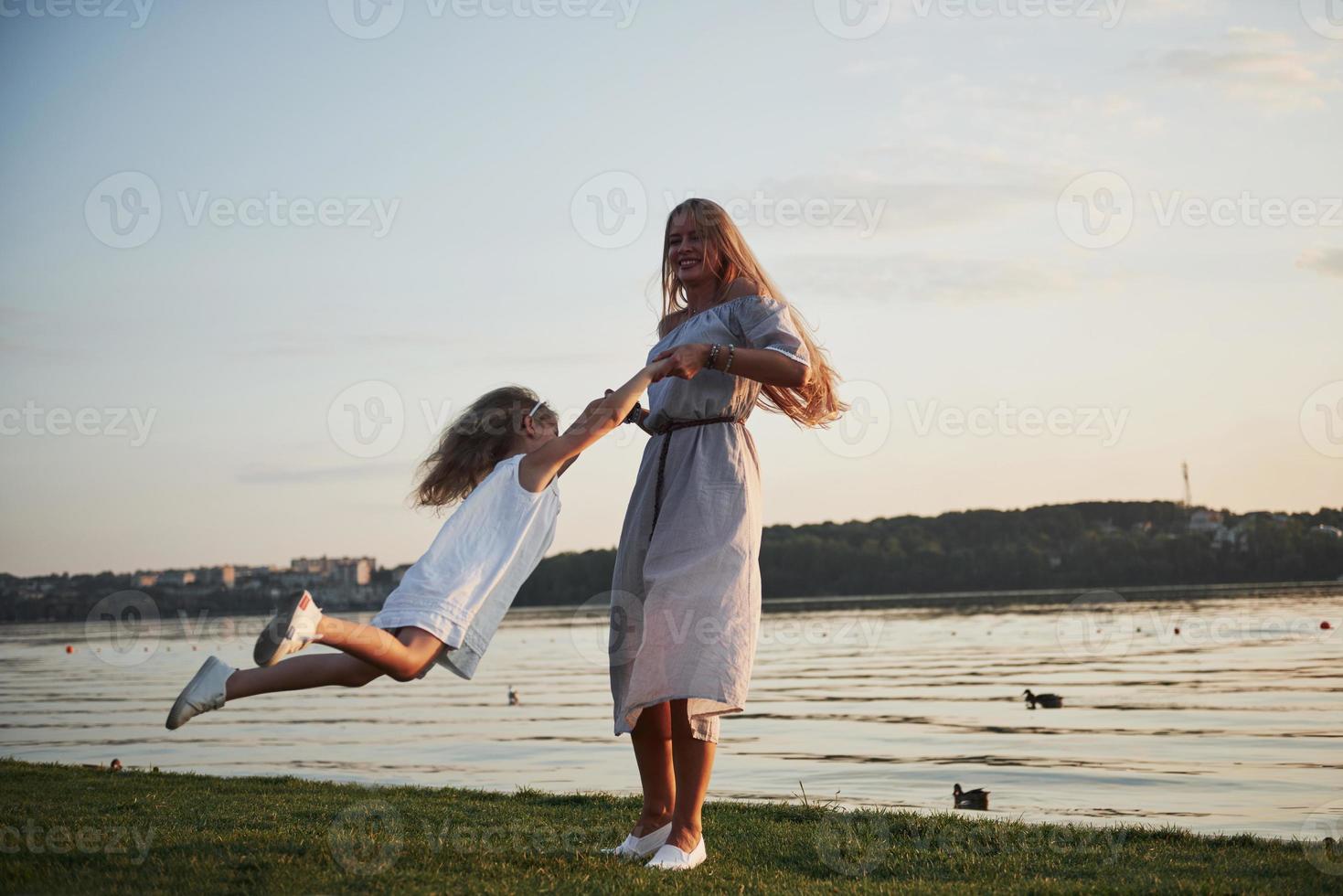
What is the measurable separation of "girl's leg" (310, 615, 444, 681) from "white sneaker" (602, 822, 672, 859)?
110cm

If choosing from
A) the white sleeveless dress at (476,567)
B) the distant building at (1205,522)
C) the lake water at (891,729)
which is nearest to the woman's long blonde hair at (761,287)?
the white sleeveless dress at (476,567)

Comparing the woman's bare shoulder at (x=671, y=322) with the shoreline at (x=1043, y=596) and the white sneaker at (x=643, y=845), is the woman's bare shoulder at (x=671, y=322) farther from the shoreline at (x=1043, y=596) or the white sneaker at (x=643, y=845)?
the shoreline at (x=1043, y=596)

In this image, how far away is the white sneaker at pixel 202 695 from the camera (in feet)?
12.7

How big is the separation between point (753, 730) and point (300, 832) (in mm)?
10494

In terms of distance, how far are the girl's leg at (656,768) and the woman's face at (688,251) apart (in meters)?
1.71

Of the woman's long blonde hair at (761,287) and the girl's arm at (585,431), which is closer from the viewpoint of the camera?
the girl's arm at (585,431)

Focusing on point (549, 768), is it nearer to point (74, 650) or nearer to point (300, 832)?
point (300, 832)

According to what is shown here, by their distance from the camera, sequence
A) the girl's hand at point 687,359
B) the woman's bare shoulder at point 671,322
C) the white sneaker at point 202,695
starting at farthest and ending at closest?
the woman's bare shoulder at point 671,322 → the girl's hand at point 687,359 → the white sneaker at point 202,695

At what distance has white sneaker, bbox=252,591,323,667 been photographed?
366 cm

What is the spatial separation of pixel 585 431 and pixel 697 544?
599 mm

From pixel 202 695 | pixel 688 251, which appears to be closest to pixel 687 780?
pixel 202 695

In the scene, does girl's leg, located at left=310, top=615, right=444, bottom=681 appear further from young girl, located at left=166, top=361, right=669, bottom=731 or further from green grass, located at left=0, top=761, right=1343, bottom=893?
green grass, located at left=0, top=761, right=1343, bottom=893

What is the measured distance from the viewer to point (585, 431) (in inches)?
173

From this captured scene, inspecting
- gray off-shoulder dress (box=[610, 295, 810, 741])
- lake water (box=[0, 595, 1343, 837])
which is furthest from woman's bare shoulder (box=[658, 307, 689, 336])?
lake water (box=[0, 595, 1343, 837])
